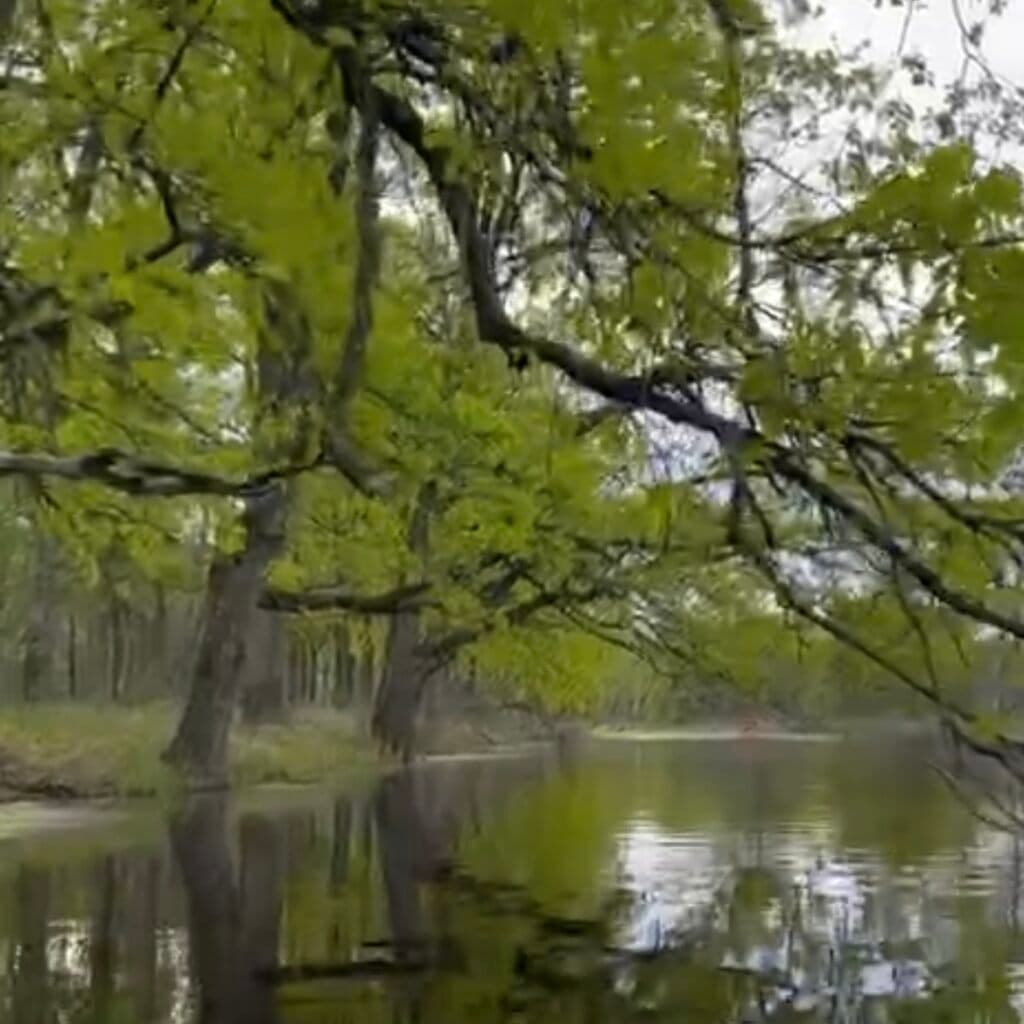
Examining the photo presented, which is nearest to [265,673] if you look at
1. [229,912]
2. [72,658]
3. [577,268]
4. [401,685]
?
[401,685]

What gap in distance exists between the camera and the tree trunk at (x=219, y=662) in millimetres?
24578

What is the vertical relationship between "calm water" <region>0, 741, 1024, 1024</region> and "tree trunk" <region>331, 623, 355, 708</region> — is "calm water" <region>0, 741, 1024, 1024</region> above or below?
below

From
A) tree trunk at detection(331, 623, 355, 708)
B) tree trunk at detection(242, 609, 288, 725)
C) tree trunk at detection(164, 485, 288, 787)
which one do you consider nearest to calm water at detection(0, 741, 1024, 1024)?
tree trunk at detection(164, 485, 288, 787)

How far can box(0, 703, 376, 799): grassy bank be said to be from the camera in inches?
996

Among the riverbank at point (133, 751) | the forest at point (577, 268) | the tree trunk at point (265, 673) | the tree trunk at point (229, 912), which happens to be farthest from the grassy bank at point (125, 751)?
the forest at point (577, 268)

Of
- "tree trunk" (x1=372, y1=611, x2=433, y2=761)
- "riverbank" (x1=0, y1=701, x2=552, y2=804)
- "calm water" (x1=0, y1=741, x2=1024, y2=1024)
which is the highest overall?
"tree trunk" (x1=372, y1=611, x2=433, y2=761)

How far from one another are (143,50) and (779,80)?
2435mm

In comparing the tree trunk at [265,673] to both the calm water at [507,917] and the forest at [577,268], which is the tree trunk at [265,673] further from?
the forest at [577,268]

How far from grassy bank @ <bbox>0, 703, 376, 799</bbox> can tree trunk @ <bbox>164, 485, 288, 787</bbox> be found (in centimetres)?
50

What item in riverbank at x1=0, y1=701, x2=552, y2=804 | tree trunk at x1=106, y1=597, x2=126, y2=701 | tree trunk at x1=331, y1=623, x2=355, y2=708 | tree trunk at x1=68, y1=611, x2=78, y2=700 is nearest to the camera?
riverbank at x1=0, y1=701, x2=552, y2=804

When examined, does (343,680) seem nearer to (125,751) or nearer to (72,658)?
(72,658)

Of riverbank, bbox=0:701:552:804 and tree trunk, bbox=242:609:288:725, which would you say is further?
tree trunk, bbox=242:609:288:725

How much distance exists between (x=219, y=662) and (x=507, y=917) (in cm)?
1177

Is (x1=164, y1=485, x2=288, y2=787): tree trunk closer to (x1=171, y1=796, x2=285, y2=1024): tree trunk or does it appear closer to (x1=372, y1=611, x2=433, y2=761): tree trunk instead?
(x1=171, y1=796, x2=285, y2=1024): tree trunk
